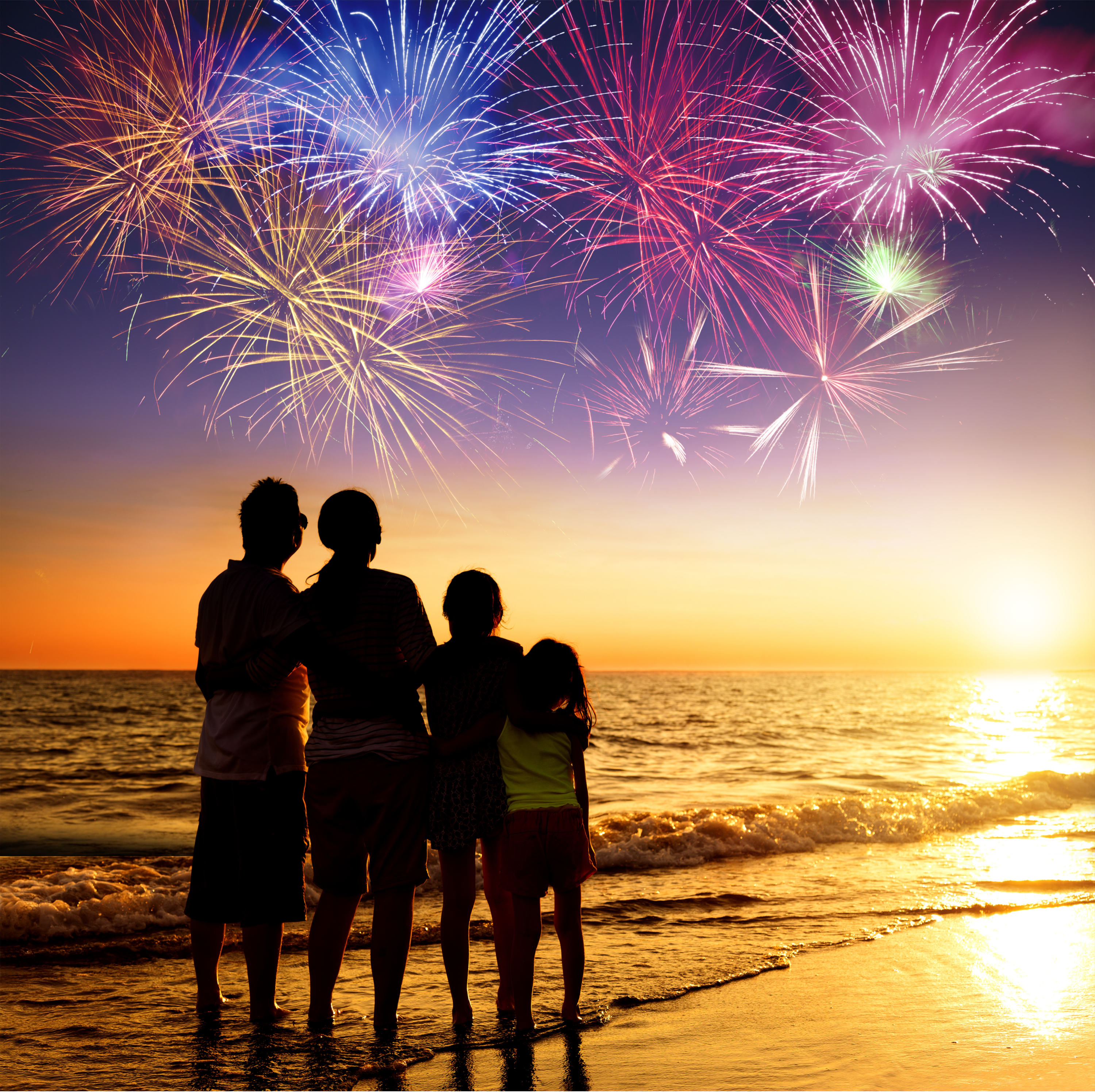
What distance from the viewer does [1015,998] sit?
412 centimetres

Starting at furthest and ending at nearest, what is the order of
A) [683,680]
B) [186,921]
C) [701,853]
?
[683,680], [701,853], [186,921]

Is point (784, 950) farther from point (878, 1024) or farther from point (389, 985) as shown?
point (389, 985)

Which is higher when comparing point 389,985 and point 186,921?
point 389,985

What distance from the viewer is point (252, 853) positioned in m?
3.48

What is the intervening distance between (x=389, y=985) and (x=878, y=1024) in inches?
83.6

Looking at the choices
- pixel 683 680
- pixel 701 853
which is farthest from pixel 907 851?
pixel 683 680

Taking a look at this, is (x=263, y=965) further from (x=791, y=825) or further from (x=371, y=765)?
(x=791, y=825)

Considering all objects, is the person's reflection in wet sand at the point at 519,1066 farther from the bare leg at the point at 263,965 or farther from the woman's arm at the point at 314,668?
the woman's arm at the point at 314,668

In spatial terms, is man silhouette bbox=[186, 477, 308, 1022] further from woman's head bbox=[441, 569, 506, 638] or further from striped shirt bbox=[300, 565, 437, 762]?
woman's head bbox=[441, 569, 506, 638]

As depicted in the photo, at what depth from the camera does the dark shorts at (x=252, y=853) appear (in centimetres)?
347

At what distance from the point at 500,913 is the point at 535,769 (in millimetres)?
655

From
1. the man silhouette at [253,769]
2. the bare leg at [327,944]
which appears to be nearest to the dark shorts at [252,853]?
the man silhouette at [253,769]

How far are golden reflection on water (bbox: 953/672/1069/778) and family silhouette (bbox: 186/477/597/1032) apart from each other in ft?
48.7

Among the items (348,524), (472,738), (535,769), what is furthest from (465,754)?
(348,524)
